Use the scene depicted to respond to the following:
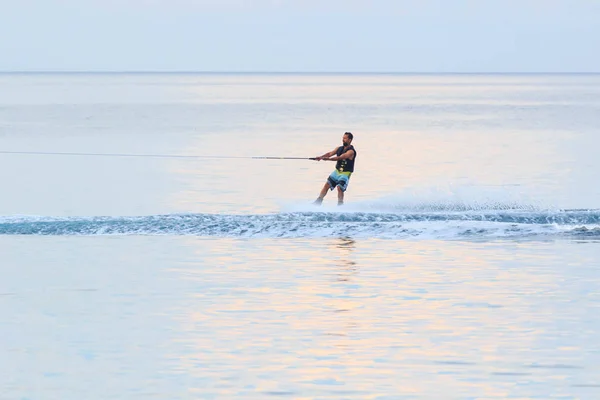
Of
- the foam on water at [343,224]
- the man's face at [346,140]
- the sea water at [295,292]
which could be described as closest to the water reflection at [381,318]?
the sea water at [295,292]

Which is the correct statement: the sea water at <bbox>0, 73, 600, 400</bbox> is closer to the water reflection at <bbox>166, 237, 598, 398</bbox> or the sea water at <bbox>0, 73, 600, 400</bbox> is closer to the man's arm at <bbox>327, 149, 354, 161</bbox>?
the water reflection at <bbox>166, 237, 598, 398</bbox>

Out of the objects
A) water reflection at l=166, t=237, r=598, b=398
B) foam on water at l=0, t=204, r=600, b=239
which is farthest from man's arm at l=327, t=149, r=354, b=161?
water reflection at l=166, t=237, r=598, b=398

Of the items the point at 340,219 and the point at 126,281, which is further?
the point at 340,219

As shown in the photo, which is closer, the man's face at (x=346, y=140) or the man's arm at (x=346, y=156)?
the man's face at (x=346, y=140)

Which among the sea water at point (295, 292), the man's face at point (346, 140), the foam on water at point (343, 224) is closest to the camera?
the sea water at point (295, 292)

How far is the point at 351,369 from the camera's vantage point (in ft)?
38.6

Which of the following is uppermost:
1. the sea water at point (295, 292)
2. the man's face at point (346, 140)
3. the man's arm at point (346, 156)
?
the man's face at point (346, 140)

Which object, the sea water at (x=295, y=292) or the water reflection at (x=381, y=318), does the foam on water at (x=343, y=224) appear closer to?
the sea water at (x=295, y=292)

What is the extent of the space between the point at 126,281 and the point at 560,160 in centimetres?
2673

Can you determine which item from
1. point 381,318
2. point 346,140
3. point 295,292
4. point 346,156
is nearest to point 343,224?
point 346,156

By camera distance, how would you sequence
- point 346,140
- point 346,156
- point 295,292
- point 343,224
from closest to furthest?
point 295,292 < point 343,224 < point 346,140 < point 346,156

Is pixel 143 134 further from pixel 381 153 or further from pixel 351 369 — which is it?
pixel 351 369

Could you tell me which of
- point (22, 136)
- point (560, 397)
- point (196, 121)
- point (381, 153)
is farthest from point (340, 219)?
point (196, 121)

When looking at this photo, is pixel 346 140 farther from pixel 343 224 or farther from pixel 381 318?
pixel 381 318
